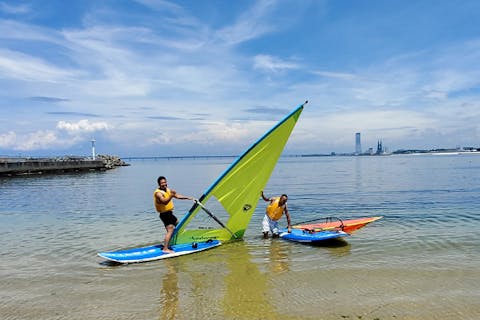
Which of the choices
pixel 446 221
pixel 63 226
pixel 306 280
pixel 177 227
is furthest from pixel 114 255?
pixel 446 221

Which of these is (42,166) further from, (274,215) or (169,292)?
Result: (169,292)

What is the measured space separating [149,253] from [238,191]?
3004mm

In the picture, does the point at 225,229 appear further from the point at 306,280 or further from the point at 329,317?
the point at 329,317

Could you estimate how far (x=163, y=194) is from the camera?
31.4ft

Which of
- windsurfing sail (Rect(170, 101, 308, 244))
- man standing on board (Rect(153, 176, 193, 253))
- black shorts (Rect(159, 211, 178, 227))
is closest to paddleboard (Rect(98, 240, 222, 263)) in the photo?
man standing on board (Rect(153, 176, 193, 253))

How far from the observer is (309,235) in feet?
37.4

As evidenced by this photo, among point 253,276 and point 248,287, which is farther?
point 253,276

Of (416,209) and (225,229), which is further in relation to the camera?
(416,209)

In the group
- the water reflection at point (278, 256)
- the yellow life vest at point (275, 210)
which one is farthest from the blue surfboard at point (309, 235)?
the yellow life vest at point (275, 210)

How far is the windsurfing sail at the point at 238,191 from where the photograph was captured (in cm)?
1045

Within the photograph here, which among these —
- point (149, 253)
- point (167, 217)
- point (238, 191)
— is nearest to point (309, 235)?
point (238, 191)

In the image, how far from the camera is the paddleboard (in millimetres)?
9391

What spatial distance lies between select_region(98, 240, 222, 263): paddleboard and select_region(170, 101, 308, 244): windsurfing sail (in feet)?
0.94

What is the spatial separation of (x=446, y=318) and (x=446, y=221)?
9858mm
